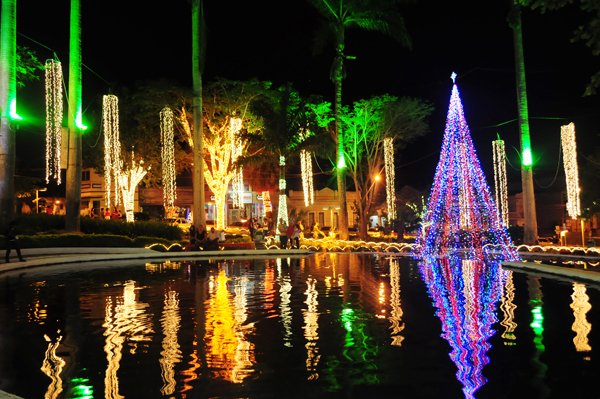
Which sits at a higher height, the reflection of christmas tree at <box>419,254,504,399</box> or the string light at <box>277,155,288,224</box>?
the string light at <box>277,155,288,224</box>

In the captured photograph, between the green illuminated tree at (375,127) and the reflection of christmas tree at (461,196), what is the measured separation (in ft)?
42.7

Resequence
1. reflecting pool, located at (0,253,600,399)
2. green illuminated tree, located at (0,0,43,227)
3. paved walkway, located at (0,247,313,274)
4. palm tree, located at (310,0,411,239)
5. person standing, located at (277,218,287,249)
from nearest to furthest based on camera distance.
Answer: reflecting pool, located at (0,253,600,399) < paved walkway, located at (0,247,313,274) < green illuminated tree, located at (0,0,43,227) < person standing, located at (277,218,287,249) < palm tree, located at (310,0,411,239)

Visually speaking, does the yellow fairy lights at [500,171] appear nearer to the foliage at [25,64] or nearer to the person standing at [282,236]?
the person standing at [282,236]

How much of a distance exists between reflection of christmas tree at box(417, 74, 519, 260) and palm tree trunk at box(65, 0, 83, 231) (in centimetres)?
1722

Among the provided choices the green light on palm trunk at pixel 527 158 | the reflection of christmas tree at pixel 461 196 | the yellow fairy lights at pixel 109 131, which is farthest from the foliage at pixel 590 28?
the yellow fairy lights at pixel 109 131

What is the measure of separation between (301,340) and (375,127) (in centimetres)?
3402

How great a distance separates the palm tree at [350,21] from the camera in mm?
30891

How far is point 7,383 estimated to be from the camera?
586cm

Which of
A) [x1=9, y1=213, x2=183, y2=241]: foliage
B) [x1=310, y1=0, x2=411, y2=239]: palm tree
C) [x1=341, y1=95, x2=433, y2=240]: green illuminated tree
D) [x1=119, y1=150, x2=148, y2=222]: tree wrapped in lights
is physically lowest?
[x1=9, y1=213, x2=183, y2=241]: foliage

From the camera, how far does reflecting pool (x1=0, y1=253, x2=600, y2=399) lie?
568cm

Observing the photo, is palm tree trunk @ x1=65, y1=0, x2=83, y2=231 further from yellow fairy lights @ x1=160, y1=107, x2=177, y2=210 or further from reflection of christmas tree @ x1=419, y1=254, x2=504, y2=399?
reflection of christmas tree @ x1=419, y1=254, x2=504, y2=399

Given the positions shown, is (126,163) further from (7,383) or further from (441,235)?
(7,383)

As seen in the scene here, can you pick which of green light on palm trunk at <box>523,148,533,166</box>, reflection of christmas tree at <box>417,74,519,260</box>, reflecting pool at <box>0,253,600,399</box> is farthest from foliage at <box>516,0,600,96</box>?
green light on palm trunk at <box>523,148,533,166</box>

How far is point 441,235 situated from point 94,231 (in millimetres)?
17800
